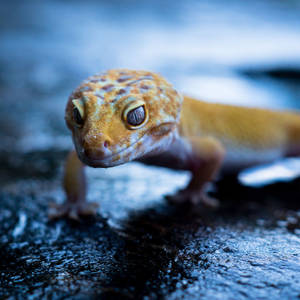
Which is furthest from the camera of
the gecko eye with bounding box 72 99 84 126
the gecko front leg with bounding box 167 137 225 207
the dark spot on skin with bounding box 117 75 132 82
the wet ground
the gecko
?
the gecko front leg with bounding box 167 137 225 207

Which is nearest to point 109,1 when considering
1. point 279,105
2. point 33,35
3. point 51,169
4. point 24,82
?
point 33,35

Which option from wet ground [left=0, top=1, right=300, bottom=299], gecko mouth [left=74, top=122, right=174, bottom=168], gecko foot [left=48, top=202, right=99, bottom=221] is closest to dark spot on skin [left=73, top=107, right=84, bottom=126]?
gecko mouth [left=74, top=122, right=174, bottom=168]

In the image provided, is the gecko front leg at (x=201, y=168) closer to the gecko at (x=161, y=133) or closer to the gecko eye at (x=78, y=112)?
the gecko at (x=161, y=133)

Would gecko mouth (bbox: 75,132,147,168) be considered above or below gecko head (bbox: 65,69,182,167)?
below

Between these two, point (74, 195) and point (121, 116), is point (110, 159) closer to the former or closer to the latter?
point (121, 116)

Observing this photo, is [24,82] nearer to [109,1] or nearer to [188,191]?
[188,191]

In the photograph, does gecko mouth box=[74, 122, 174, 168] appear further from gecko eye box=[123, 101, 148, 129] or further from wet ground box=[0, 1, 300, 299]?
wet ground box=[0, 1, 300, 299]
